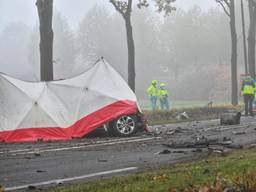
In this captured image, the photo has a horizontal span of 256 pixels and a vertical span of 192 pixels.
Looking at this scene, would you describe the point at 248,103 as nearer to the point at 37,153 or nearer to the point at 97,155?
A: the point at 97,155

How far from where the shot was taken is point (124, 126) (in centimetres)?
1451

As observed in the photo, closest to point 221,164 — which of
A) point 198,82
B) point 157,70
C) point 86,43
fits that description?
point 198,82

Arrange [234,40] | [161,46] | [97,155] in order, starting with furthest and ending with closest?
[161,46], [234,40], [97,155]

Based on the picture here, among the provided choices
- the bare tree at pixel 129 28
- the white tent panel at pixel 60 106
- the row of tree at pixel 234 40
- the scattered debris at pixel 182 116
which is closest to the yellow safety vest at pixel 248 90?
the scattered debris at pixel 182 116

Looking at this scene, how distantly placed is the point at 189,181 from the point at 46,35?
49.1ft

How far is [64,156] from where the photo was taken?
10430 mm

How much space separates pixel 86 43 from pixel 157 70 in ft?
48.7

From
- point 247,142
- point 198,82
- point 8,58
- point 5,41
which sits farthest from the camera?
point 5,41

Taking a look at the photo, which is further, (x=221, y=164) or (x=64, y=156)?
(x=64, y=156)

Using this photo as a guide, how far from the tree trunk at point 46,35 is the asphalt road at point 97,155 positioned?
23.7 ft

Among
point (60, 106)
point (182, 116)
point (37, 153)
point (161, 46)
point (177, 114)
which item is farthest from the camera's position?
point (161, 46)

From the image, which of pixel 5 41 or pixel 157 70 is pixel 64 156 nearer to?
pixel 157 70

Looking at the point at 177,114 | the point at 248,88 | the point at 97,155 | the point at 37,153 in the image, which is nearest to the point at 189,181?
the point at 97,155

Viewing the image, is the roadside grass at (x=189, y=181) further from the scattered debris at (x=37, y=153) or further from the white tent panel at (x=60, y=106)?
the white tent panel at (x=60, y=106)
